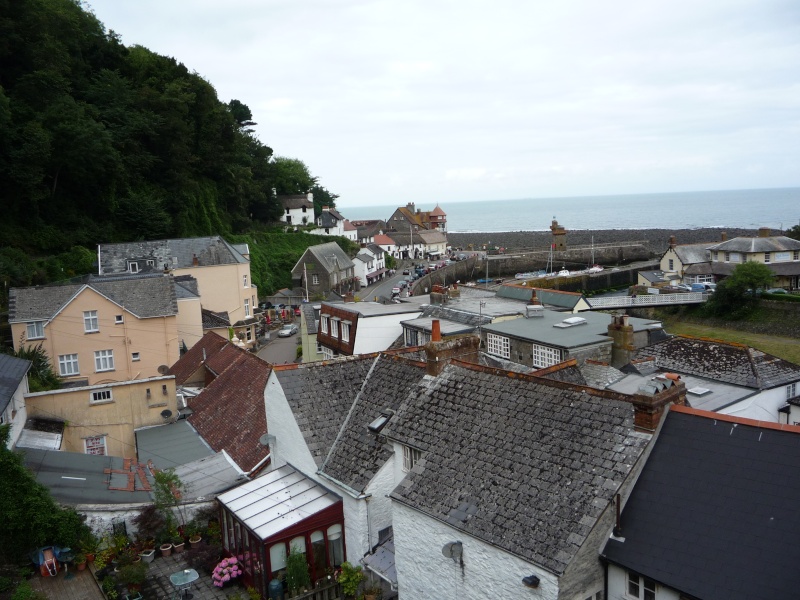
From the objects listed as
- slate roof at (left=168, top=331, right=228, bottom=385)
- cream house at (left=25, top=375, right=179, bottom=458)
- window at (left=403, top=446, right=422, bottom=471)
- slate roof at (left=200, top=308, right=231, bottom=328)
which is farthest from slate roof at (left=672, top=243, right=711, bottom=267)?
window at (left=403, top=446, right=422, bottom=471)

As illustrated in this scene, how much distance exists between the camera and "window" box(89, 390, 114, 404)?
22.2m

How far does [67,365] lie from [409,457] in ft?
84.4

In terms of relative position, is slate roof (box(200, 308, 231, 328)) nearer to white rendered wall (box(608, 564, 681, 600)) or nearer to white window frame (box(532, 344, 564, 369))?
white window frame (box(532, 344, 564, 369))

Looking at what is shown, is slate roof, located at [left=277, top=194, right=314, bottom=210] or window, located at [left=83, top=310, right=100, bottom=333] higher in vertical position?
slate roof, located at [left=277, top=194, right=314, bottom=210]

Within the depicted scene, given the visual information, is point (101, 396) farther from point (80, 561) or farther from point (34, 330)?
point (34, 330)

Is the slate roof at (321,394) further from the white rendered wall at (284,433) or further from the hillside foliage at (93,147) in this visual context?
the hillside foliage at (93,147)

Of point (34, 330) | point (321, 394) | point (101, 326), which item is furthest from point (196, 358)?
point (321, 394)

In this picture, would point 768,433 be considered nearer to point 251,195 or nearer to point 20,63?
point 20,63

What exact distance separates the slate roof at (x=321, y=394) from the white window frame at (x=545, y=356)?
9786mm

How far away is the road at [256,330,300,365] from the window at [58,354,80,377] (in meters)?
11.4

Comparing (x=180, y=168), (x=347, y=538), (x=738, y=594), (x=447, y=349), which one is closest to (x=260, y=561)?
(x=347, y=538)

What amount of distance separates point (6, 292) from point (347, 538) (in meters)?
32.8

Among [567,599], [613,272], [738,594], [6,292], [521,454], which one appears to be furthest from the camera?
[613,272]

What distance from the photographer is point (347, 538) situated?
14219mm
